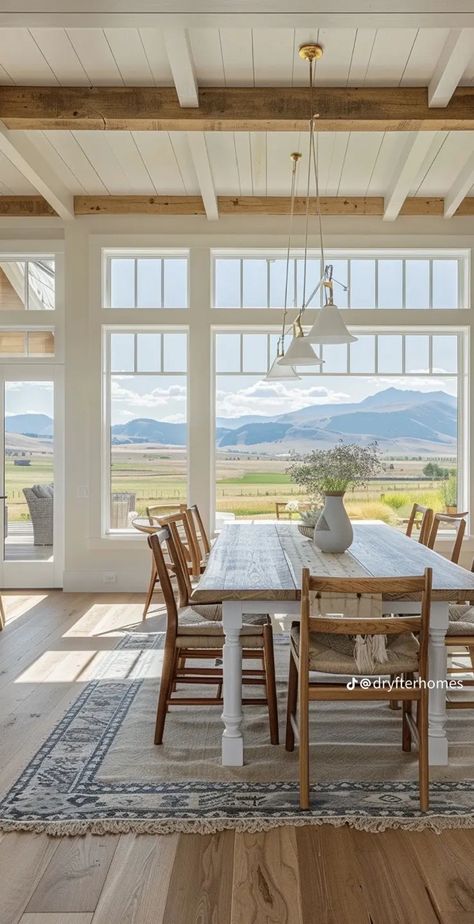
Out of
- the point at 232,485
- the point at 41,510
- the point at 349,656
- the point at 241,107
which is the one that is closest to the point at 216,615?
the point at 349,656

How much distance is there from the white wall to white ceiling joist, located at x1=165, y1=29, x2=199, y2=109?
1.96 metres

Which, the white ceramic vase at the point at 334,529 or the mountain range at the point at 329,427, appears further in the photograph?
the mountain range at the point at 329,427

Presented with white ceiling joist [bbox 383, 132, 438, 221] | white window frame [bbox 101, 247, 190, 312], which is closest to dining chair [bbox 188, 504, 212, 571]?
white window frame [bbox 101, 247, 190, 312]

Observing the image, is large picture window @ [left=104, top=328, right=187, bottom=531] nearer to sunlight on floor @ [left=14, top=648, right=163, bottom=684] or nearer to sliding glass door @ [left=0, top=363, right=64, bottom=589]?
sliding glass door @ [left=0, top=363, right=64, bottom=589]

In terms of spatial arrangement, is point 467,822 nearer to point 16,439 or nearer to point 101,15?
point 101,15

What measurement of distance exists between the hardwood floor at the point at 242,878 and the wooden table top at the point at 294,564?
84 cm

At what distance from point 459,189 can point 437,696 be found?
4636 mm

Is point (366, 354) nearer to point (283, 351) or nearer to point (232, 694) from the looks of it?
point (283, 351)

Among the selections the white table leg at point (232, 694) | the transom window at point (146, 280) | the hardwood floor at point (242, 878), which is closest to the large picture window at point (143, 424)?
the transom window at point (146, 280)

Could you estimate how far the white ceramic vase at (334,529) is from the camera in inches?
139

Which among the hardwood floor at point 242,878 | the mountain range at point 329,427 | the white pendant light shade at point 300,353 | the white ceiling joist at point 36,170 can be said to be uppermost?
the white ceiling joist at point 36,170

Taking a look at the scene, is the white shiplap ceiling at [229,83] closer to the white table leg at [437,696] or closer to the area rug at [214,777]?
the white table leg at [437,696]

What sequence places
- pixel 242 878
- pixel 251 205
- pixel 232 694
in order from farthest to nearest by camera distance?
pixel 251 205, pixel 232 694, pixel 242 878

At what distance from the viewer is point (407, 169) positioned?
5477 millimetres
